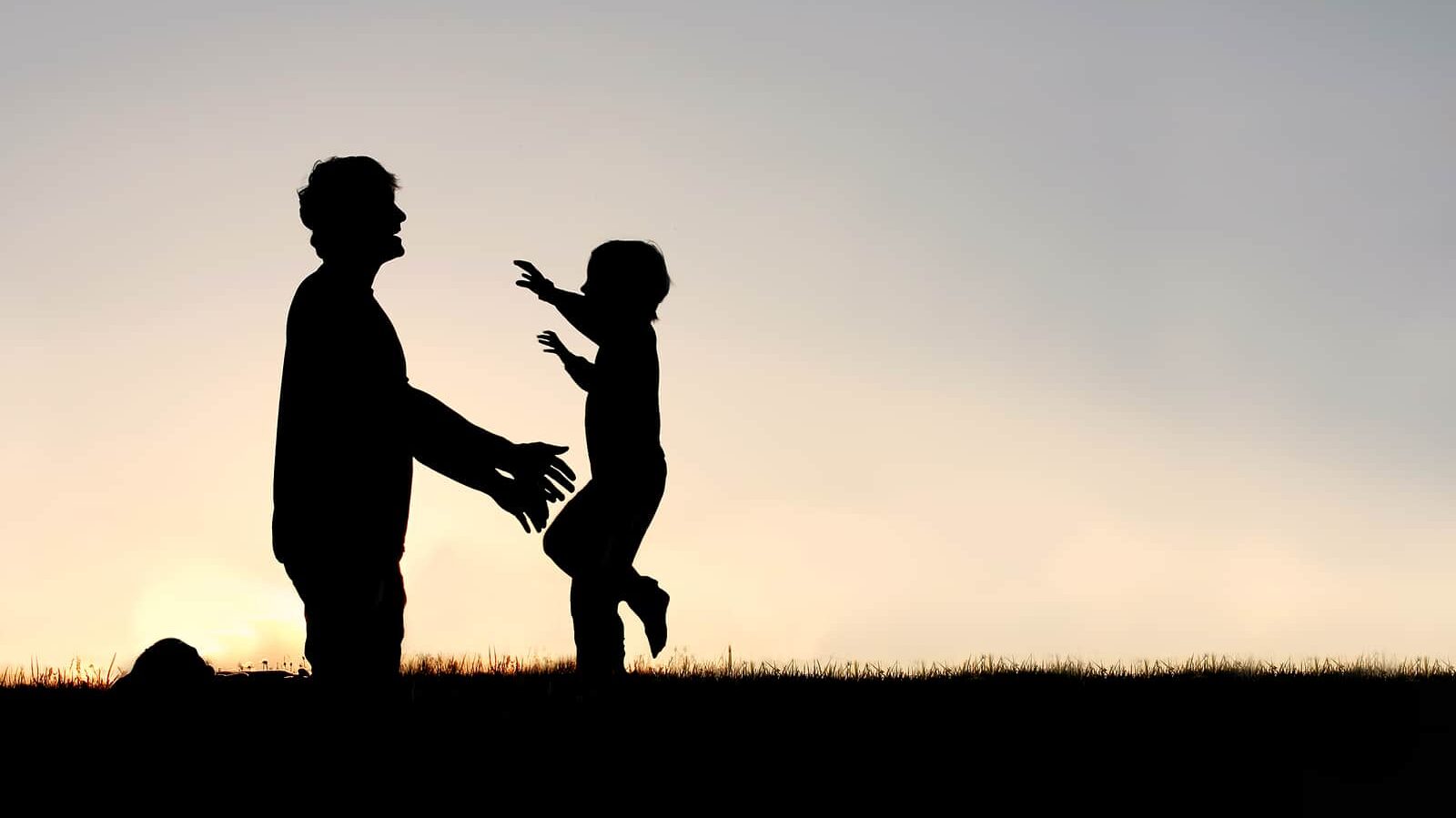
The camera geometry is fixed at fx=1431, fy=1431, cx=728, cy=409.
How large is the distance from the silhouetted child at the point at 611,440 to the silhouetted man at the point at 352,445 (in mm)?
2238

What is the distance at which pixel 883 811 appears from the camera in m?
5.82

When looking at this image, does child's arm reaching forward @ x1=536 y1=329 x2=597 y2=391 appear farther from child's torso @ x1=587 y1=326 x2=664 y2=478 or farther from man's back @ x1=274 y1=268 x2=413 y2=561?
man's back @ x1=274 y1=268 x2=413 y2=561

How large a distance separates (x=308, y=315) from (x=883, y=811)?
3.28 metres

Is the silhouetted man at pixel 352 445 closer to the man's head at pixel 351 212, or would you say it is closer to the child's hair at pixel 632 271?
the man's head at pixel 351 212

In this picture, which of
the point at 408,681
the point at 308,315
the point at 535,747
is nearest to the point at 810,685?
the point at 408,681

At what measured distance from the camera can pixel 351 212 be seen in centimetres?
646

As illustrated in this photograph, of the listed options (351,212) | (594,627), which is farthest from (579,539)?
(351,212)

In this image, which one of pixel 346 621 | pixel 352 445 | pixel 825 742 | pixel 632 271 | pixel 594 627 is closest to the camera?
pixel 346 621

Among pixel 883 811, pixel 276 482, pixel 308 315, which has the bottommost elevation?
pixel 883 811

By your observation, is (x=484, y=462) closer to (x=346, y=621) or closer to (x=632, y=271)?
(x=346, y=621)

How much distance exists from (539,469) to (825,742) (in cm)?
203

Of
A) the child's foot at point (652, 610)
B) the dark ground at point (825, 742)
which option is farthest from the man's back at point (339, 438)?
the child's foot at point (652, 610)

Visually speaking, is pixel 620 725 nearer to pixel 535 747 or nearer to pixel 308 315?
pixel 535 747

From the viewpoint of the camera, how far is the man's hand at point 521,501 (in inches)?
265
